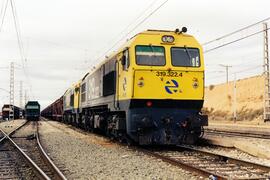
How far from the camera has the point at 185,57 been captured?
44.9ft

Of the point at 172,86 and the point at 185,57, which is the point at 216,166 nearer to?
the point at 172,86

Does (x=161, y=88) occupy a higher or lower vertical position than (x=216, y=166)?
higher

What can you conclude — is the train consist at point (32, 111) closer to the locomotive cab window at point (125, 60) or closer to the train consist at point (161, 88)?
the train consist at point (161, 88)

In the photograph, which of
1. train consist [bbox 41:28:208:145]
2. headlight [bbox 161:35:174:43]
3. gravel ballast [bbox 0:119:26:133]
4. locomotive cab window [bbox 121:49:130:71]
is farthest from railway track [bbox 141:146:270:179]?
gravel ballast [bbox 0:119:26:133]

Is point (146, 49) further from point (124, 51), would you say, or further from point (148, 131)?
point (148, 131)

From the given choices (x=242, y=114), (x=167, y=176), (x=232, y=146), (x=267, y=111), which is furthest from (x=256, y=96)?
(x=167, y=176)

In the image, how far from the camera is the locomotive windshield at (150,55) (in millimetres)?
13211

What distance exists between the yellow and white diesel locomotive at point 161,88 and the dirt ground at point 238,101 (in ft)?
128

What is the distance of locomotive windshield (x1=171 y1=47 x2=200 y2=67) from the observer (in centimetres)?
1359

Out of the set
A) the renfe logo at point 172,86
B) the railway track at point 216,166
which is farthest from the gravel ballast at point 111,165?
the renfe logo at point 172,86

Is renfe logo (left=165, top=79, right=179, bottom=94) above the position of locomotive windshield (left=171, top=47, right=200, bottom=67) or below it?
below

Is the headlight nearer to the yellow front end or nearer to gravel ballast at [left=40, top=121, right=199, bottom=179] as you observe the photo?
the yellow front end

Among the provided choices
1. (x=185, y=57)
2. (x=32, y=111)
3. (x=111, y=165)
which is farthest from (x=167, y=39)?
(x=32, y=111)

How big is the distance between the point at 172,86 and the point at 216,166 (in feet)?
13.9
